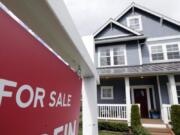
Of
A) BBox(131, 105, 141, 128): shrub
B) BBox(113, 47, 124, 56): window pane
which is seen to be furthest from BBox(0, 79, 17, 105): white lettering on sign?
BBox(113, 47, 124, 56): window pane

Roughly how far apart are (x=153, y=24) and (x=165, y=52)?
8.98 feet

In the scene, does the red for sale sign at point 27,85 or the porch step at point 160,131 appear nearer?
the red for sale sign at point 27,85

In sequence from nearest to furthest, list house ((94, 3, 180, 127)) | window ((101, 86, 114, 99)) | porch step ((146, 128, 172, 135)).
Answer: porch step ((146, 128, 172, 135)) → house ((94, 3, 180, 127)) → window ((101, 86, 114, 99))

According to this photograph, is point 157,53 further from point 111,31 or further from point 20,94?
point 20,94

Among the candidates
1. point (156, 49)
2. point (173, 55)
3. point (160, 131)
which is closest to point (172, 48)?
point (173, 55)

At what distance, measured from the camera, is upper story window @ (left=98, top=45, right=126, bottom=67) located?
37.1 ft

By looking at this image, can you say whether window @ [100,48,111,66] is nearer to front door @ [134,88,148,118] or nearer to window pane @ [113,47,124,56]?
window pane @ [113,47,124,56]

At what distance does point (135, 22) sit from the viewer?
40.7 ft

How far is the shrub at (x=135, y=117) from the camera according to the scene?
278 inches

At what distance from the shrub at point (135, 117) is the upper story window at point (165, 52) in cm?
511

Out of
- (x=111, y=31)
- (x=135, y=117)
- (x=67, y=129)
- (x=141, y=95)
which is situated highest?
(x=111, y=31)

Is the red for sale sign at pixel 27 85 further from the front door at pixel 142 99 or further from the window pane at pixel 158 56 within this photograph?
the window pane at pixel 158 56

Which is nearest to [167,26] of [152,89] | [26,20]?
[152,89]

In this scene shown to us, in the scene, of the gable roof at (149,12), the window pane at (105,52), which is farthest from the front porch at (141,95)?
the gable roof at (149,12)
